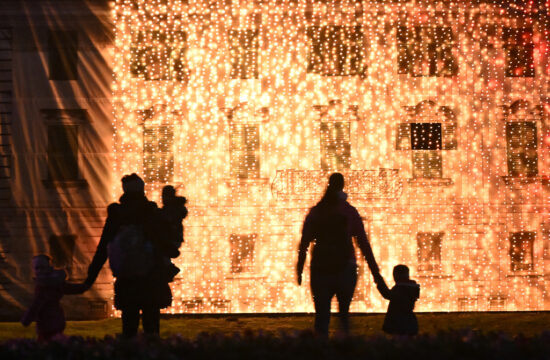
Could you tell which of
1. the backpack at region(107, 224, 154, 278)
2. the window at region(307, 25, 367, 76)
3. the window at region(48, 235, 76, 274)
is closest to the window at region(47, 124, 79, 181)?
the window at region(48, 235, 76, 274)

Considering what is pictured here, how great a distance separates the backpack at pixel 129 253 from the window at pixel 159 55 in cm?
1600

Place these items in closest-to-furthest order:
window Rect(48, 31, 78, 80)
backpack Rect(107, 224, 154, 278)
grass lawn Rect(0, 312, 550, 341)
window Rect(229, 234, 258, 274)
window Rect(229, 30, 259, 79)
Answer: backpack Rect(107, 224, 154, 278) → grass lawn Rect(0, 312, 550, 341) → window Rect(229, 234, 258, 274) → window Rect(229, 30, 259, 79) → window Rect(48, 31, 78, 80)

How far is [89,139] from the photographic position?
23766 millimetres

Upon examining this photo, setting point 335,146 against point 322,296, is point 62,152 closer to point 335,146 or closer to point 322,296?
point 335,146

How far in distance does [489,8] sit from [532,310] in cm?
904

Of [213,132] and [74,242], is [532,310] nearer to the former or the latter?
[213,132]

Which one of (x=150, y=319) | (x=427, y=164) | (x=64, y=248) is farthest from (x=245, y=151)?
(x=150, y=319)

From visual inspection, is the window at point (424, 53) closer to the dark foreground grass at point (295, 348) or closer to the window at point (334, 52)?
the window at point (334, 52)

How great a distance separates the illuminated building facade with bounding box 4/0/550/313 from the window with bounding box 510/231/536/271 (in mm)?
42

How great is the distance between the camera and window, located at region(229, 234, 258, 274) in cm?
2338

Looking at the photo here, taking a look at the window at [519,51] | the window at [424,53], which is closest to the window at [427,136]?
the window at [424,53]

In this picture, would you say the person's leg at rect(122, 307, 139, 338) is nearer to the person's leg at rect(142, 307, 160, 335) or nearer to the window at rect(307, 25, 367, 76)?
the person's leg at rect(142, 307, 160, 335)

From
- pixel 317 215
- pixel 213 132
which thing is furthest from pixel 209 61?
pixel 317 215

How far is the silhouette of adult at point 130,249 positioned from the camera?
8078 mm
